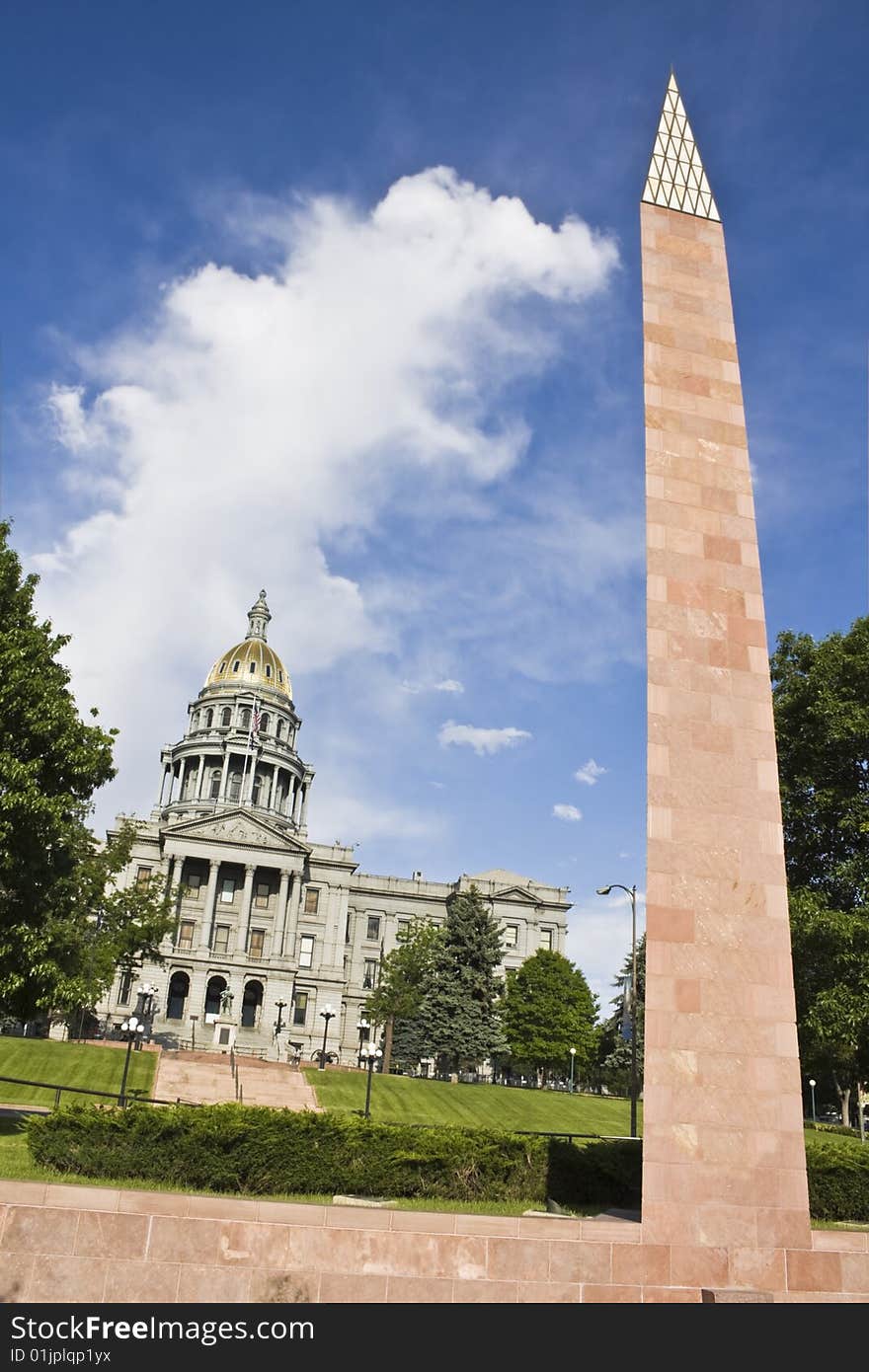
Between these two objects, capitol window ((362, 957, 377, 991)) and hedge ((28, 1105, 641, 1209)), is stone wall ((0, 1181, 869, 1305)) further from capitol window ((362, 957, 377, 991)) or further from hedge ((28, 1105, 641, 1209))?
capitol window ((362, 957, 377, 991))

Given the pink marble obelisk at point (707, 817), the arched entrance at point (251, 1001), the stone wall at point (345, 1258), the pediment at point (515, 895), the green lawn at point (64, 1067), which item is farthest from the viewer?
the pediment at point (515, 895)

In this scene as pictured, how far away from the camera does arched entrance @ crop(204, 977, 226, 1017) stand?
7700 centimetres

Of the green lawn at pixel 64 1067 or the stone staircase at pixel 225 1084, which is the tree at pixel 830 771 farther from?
the green lawn at pixel 64 1067

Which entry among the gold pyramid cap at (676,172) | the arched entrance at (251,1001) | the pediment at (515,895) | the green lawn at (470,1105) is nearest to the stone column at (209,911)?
the arched entrance at (251,1001)

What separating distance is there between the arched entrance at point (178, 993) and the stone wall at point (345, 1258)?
229 ft

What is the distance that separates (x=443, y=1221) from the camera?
10.6m

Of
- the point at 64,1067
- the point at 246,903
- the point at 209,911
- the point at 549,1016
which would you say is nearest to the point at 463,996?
the point at 549,1016

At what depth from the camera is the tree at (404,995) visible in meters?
60.2

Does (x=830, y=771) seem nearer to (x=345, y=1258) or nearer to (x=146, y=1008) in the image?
(x=345, y=1258)

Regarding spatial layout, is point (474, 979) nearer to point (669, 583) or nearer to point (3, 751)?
point (3, 751)

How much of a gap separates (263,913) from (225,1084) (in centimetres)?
3960

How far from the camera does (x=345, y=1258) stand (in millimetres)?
9750

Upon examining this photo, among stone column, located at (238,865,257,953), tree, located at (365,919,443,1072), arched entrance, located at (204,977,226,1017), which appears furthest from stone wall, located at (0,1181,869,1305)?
arched entrance, located at (204,977,226,1017)

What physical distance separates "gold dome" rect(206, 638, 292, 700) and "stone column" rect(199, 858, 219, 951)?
27201 millimetres
